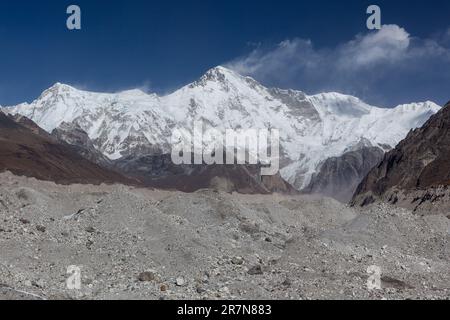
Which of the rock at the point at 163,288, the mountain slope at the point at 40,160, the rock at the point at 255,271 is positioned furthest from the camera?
the mountain slope at the point at 40,160

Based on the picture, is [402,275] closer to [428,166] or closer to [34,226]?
[34,226]

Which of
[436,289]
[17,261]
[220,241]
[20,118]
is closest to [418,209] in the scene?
[220,241]

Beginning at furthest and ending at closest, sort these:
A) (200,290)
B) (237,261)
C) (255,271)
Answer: (237,261), (255,271), (200,290)

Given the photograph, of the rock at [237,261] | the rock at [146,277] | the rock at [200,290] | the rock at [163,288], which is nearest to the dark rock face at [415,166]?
the rock at [237,261]

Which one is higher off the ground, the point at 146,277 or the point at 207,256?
the point at 207,256

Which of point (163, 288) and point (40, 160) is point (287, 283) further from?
point (40, 160)

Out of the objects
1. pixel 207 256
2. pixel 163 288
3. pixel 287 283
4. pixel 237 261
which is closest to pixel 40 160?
pixel 207 256

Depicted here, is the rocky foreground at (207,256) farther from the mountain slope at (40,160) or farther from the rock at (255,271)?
the mountain slope at (40,160)
